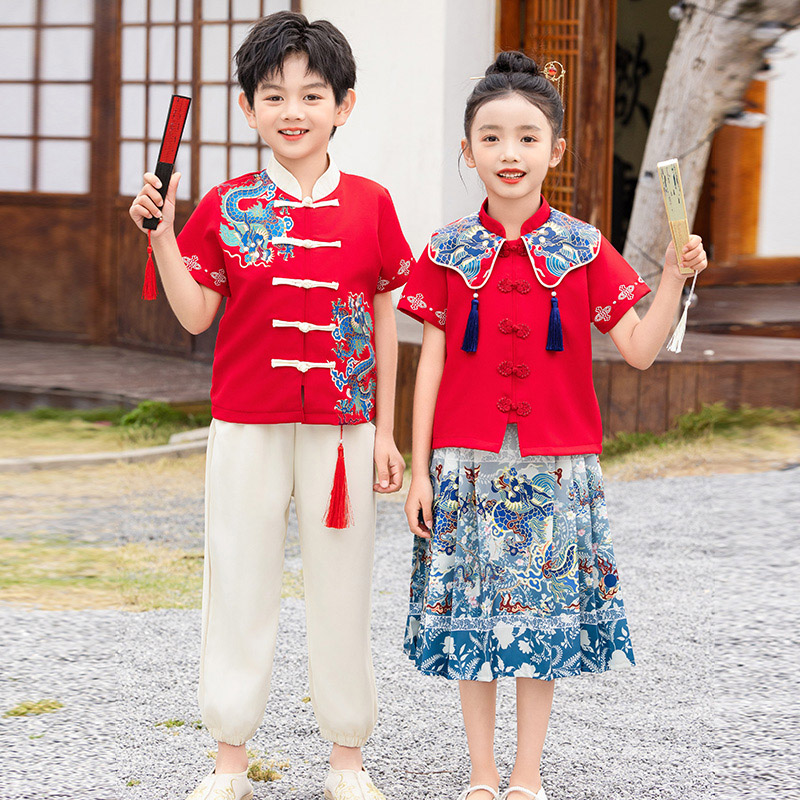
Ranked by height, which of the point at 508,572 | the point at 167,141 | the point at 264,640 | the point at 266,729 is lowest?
the point at 266,729

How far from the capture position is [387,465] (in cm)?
240

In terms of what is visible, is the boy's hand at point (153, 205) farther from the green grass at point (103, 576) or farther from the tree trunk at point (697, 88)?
the tree trunk at point (697, 88)

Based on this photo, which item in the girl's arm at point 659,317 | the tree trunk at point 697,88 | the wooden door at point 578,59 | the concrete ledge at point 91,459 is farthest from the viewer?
the wooden door at point 578,59

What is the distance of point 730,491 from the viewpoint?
5266 millimetres

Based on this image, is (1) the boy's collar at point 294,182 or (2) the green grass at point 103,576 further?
(2) the green grass at point 103,576

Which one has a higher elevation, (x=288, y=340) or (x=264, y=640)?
(x=288, y=340)

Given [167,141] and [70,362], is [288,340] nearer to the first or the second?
[167,141]

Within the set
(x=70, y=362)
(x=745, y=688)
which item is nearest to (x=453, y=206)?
(x=70, y=362)

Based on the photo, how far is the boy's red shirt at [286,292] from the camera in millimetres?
2324

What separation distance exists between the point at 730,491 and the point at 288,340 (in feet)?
11.2

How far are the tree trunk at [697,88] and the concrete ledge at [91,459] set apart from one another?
2602mm

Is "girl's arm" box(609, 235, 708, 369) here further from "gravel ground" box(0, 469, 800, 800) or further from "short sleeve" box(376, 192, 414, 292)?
"gravel ground" box(0, 469, 800, 800)

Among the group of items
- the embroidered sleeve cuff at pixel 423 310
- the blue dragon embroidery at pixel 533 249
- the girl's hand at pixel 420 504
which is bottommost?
the girl's hand at pixel 420 504

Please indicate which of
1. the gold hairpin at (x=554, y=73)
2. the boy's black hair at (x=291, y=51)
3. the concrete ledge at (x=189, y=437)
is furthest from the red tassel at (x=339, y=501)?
the concrete ledge at (x=189, y=437)
